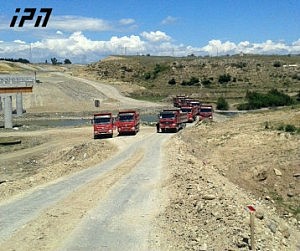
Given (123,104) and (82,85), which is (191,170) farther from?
(82,85)

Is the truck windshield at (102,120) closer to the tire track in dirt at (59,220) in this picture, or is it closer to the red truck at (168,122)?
the red truck at (168,122)

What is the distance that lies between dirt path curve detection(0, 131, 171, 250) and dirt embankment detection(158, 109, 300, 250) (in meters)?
0.94

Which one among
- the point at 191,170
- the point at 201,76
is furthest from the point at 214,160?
the point at 201,76

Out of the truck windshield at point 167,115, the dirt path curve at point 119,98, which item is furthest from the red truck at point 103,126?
the dirt path curve at point 119,98

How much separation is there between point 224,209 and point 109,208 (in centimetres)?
431

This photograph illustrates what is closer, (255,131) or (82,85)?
(255,131)

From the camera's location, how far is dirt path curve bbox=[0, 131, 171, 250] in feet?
52.4

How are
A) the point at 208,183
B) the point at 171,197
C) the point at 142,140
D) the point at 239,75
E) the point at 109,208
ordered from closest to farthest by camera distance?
the point at 109,208 < the point at 171,197 < the point at 208,183 < the point at 142,140 < the point at 239,75

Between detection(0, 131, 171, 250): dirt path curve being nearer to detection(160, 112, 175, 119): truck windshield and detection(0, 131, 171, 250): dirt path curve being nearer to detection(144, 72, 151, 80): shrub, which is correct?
detection(160, 112, 175, 119): truck windshield

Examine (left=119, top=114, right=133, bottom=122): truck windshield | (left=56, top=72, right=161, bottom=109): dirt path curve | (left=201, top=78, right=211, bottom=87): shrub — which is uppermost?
(left=119, top=114, right=133, bottom=122): truck windshield

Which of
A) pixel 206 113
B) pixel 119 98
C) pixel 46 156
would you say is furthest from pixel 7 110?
pixel 119 98

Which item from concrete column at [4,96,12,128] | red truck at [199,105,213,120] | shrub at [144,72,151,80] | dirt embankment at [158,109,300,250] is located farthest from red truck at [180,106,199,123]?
shrub at [144,72,151,80]

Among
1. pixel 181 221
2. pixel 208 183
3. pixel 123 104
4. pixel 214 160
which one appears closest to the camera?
pixel 181 221

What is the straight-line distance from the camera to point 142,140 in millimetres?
45344
